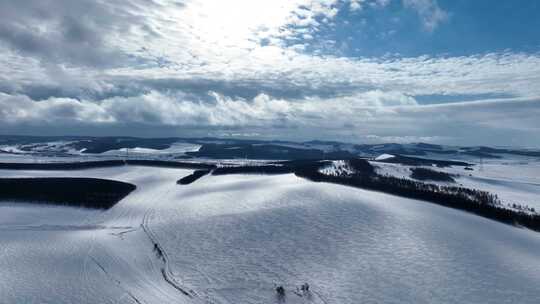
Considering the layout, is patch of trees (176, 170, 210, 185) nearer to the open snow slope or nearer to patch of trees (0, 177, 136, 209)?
patch of trees (0, 177, 136, 209)

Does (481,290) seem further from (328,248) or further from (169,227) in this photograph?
(169,227)

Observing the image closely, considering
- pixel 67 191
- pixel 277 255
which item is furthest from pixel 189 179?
pixel 277 255

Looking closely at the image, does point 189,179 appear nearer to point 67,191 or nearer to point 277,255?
point 67,191

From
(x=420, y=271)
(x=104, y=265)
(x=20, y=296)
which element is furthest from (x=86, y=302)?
(x=420, y=271)

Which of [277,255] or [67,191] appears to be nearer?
[277,255]

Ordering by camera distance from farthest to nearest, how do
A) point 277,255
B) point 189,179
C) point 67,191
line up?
1. point 189,179
2. point 67,191
3. point 277,255

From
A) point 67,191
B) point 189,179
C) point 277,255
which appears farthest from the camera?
point 189,179

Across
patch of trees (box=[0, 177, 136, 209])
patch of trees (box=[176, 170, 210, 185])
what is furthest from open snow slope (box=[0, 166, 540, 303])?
patch of trees (box=[176, 170, 210, 185])
